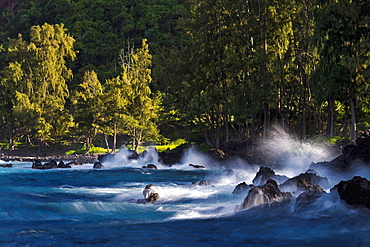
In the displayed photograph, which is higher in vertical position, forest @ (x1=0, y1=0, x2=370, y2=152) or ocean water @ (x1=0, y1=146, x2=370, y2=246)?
forest @ (x1=0, y1=0, x2=370, y2=152)

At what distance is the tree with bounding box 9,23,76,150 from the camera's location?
53.1 m

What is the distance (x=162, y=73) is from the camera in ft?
140

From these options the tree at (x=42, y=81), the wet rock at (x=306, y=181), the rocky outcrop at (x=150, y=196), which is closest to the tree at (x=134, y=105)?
the tree at (x=42, y=81)

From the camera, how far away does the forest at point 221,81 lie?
26.7 m

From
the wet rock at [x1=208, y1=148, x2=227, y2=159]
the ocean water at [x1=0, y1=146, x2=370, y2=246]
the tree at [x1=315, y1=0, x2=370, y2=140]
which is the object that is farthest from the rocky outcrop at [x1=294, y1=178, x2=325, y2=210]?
the wet rock at [x1=208, y1=148, x2=227, y2=159]

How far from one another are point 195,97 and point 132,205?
24.8 meters

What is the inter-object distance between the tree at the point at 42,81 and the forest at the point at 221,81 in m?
0.14

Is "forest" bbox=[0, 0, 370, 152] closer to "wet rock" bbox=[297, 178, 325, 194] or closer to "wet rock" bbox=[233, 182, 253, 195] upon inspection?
"wet rock" bbox=[297, 178, 325, 194]

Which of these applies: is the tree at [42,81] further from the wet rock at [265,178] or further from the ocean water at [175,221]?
the wet rock at [265,178]

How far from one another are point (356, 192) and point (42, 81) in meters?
52.6

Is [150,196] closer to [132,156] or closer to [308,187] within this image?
[308,187]

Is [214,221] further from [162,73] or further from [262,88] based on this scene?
Result: [162,73]

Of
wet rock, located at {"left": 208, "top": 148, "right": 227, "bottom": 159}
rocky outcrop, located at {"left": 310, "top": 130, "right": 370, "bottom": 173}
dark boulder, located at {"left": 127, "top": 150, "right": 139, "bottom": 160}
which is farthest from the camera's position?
dark boulder, located at {"left": 127, "top": 150, "right": 139, "bottom": 160}

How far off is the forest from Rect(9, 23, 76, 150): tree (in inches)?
5.6
